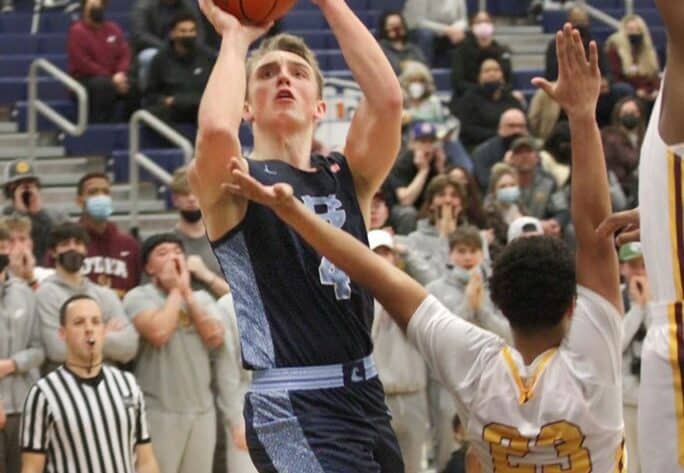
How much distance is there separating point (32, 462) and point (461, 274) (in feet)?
10.3

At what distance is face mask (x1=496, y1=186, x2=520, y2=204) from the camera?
501 inches

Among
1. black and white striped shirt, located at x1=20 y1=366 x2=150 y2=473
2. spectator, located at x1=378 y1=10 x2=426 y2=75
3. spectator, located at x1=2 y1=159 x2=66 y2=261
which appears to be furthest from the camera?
spectator, located at x1=378 y1=10 x2=426 y2=75

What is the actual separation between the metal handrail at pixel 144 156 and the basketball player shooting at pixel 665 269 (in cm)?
867

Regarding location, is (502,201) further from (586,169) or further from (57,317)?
(586,169)

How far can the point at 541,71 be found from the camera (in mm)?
17641

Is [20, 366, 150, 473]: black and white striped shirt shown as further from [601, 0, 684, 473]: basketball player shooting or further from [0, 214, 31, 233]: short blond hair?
[601, 0, 684, 473]: basketball player shooting

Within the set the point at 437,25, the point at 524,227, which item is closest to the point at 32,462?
the point at 524,227

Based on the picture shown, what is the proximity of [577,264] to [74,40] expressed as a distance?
10303mm

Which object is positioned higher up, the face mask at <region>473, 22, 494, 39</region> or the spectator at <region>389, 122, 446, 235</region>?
the face mask at <region>473, 22, 494, 39</region>

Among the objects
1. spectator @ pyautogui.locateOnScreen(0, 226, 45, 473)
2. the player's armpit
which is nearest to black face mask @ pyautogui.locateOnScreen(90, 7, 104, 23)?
spectator @ pyautogui.locateOnScreen(0, 226, 45, 473)

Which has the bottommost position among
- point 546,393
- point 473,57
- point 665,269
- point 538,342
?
point 473,57

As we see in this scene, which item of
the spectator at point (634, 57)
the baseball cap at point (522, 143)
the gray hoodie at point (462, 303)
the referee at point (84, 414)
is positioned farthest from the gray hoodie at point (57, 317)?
the spectator at point (634, 57)

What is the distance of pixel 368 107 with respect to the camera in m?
5.74

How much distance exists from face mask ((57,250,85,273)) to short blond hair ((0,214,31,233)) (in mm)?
328
